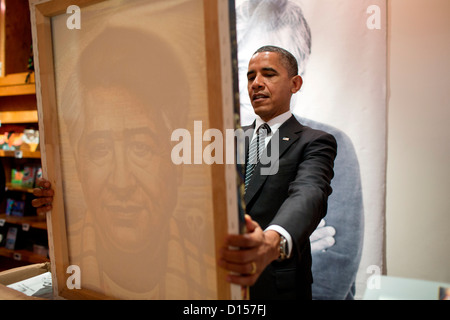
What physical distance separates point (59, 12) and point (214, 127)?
2.43 ft

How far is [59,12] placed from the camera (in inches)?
42.4

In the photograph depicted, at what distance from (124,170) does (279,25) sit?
73.3 inches

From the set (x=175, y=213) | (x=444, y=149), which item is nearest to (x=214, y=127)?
(x=175, y=213)

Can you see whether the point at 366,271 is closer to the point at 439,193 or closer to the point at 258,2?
the point at 439,193

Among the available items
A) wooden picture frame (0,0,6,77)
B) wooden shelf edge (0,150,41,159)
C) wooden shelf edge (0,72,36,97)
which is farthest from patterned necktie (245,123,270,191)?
wooden picture frame (0,0,6,77)

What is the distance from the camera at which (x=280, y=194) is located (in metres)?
1.44

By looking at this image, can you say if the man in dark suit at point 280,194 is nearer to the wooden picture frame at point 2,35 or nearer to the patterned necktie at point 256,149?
the patterned necktie at point 256,149

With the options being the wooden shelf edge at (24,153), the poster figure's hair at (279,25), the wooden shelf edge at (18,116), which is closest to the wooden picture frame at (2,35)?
the wooden shelf edge at (18,116)

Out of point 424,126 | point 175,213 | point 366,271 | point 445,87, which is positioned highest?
point 445,87

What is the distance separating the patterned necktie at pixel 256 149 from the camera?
1.55 metres

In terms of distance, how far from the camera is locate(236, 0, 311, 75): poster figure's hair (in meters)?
2.31

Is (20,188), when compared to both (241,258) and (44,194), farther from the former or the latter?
(241,258)

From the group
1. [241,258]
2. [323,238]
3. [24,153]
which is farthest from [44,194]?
[24,153]

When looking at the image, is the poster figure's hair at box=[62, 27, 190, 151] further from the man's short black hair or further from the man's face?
the man's short black hair
